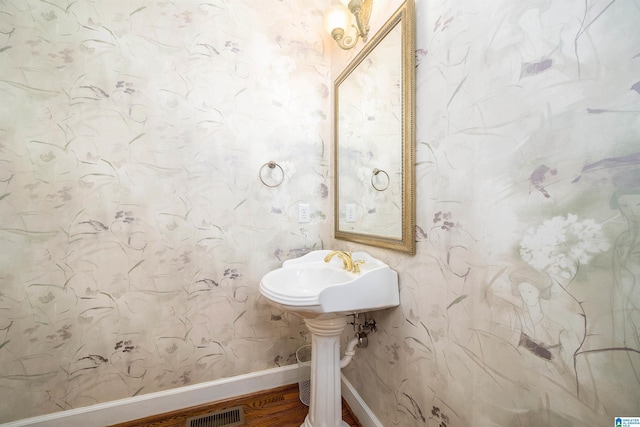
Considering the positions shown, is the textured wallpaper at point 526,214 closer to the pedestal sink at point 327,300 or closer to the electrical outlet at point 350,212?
the pedestal sink at point 327,300

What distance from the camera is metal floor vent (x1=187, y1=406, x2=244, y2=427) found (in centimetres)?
128

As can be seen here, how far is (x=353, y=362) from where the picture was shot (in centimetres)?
142

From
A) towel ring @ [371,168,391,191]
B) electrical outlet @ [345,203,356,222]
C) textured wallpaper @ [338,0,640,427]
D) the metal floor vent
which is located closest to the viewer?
textured wallpaper @ [338,0,640,427]

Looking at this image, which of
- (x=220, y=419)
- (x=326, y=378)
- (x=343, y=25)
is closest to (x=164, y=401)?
(x=220, y=419)

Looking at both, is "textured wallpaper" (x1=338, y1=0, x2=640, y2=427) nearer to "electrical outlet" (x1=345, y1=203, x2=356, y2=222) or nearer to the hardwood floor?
"electrical outlet" (x1=345, y1=203, x2=356, y2=222)

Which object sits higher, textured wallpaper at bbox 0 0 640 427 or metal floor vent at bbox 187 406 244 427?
textured wallpaper at bbox 0 0 640 427

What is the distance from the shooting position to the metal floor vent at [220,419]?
1280 millimetres

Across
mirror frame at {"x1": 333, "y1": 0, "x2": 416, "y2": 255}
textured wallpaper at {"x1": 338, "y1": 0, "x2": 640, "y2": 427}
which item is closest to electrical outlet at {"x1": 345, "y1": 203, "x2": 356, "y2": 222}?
mirror frame at {"x1": 333, "y1": 0, "x2": 416, "y2": 255}

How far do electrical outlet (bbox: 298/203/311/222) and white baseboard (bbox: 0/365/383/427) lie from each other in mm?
950

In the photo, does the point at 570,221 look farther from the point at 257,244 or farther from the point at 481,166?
the point at 257,244

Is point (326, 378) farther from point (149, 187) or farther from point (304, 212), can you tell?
point (149, 187)

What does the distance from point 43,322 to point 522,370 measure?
1.93m

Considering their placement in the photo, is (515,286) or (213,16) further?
(213,16)

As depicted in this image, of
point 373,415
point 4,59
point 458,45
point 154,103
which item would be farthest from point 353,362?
point 4,59
